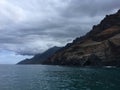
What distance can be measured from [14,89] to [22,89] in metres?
2.26

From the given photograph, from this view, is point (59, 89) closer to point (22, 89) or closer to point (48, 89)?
point (48, 89)

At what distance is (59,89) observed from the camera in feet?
245

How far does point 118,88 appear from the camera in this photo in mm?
73375

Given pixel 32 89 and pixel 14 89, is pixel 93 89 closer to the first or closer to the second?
pixel 32 89

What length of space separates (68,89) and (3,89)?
18524mm

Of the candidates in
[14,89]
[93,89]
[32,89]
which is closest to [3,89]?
[14,89]

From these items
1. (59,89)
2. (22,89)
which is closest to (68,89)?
(59,89)

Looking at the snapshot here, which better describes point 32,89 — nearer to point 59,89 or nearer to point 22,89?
point 22,89

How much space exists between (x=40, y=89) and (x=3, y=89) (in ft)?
34.4

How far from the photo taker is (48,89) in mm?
75562

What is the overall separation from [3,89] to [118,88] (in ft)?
107

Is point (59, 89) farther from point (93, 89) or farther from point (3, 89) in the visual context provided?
point (3, 89)

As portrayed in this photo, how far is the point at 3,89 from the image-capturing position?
73.3 meters

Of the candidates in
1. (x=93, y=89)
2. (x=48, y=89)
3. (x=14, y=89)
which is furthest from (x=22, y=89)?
(x=93, y=89)
